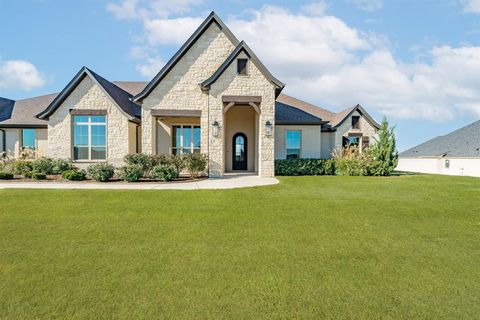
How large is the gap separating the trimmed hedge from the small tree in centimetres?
252

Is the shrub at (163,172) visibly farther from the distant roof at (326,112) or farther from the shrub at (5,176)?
the distant roof at (326,112)

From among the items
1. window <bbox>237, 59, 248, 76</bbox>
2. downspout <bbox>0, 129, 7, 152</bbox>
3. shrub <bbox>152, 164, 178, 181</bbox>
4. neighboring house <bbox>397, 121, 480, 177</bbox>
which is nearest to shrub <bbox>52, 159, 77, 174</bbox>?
shrub <bbox>152, 164, 178, 181</bbox>

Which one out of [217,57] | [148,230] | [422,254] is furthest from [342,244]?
[217,57]

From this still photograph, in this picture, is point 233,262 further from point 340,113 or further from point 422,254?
point 340,113

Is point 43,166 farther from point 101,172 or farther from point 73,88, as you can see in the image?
point 73,88

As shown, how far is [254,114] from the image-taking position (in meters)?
21.0

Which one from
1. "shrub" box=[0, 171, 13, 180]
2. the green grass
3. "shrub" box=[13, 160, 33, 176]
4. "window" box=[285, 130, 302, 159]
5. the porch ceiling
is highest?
the porch ceiling

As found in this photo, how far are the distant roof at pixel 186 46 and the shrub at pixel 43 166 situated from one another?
5.56 m

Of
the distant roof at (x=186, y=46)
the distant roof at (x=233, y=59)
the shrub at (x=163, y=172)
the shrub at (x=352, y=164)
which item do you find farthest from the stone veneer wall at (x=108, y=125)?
the shrub at (x=352, y=164)

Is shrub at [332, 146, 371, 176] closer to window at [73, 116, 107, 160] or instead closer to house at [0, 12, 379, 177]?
house at [0, 12, 379, 177]

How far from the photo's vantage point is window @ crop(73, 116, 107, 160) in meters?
18.0

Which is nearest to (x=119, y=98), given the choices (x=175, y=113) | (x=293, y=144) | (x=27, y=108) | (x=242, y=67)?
(x=175, y=113)

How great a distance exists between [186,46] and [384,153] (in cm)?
1339

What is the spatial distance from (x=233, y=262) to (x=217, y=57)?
15.0 meters
